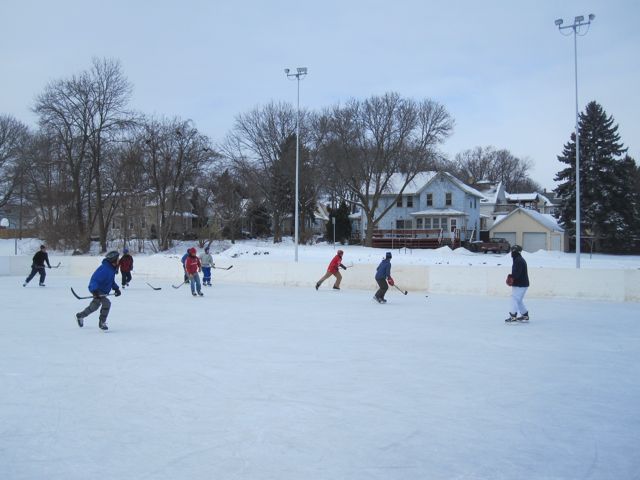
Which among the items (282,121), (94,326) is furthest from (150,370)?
(282,121)

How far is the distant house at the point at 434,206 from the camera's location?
171ft

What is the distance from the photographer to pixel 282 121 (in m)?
48.4

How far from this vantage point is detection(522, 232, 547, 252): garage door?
4847cm

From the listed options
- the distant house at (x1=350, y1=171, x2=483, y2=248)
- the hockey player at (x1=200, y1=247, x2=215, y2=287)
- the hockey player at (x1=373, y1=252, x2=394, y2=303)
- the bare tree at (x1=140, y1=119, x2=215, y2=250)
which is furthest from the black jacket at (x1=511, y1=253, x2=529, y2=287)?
the distant house at (x1=350, y1=171, x2=483, y2=248)

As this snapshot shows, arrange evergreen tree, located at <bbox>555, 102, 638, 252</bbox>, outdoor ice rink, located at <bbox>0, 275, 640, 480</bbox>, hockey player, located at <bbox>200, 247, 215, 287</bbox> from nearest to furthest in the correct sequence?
outdoor ice rink, located at <bbox>0, 275, 640, 480</bbox>, hockey player, located at <bbox>200, 247, 215, 287</bbox>, evergreen tree, located at <bbox>555, 102, 638, 252</bbox>

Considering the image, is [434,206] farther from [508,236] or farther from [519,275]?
[519,275]

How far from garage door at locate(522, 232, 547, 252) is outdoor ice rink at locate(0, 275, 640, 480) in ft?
128

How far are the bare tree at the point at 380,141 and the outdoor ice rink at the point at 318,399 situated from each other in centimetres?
3450

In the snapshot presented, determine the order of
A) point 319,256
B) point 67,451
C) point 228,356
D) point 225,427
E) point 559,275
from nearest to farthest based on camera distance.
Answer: point 67,451, point 225,427, point 228,356, point 559,275, point 319,256

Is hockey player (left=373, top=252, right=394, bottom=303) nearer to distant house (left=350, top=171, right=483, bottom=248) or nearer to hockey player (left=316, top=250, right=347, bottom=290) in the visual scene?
hockey player (left=316, top=250, right=347, bottom=290)

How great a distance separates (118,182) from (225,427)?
38.0 meters

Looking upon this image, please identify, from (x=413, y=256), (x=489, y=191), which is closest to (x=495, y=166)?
(x=489, y=191)

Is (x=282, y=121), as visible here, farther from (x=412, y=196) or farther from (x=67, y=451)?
(x=67, y=451)

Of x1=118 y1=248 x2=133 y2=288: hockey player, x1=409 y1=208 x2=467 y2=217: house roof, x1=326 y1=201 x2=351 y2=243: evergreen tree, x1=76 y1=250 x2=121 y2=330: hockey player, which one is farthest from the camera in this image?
x1=326 y1=201 x2=351 y2=243: evergreen tree
